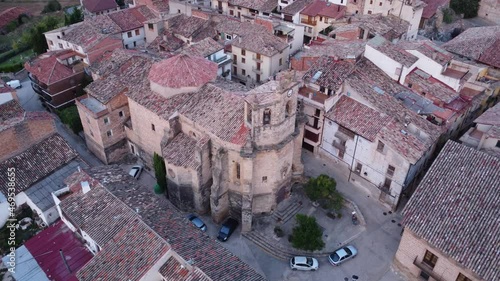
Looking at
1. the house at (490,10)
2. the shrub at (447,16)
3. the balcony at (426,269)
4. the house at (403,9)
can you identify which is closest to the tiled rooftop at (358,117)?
the balcony at (426,269)

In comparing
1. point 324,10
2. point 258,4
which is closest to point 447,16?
point 324,10

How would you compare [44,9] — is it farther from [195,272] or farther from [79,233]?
[195,272]

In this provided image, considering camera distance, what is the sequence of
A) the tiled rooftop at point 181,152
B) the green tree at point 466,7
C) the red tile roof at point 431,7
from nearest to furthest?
the tiled rooftop at point 181,152
the red tile roof at point 431,7
the green tree at point 466,7

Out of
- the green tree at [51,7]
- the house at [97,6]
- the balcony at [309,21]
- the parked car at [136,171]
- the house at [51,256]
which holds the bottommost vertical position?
the parked car at [136,171]

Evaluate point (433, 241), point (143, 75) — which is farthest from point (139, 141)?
point (433, 241)

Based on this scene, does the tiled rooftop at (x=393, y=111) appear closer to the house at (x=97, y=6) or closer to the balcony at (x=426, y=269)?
the balcony at (x=426, y=269)
